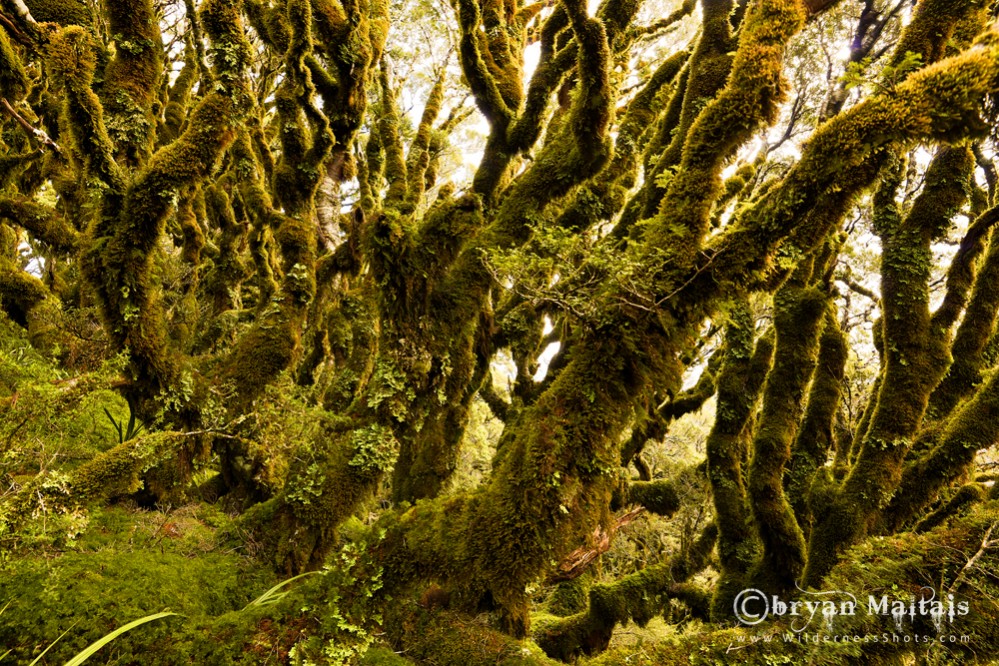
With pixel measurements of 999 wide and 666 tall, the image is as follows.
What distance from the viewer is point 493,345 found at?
22.3ft

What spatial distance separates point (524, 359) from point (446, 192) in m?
3.43

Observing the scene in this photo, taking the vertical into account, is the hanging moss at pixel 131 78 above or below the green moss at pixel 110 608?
above

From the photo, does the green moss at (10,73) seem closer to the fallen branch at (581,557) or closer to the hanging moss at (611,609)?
the fallen branch at (581,557)

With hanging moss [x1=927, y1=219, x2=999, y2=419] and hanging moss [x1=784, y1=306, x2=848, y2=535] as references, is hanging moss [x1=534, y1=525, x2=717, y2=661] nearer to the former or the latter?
hanging moss [x1=784, y1=306, x2=848, y2=535]

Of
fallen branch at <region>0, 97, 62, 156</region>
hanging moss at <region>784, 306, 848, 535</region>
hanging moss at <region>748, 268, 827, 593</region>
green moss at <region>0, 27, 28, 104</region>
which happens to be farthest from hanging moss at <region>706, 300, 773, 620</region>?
green moss at <region>0, 27, 28, 104</region>

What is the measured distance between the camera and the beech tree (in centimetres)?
329

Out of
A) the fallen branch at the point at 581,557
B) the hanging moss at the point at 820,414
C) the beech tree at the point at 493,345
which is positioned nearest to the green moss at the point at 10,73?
the beech tree at the point at 493,345

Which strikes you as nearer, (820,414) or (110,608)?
(110,608)

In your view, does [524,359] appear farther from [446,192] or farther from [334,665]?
[334,665]

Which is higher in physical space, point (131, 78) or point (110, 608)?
point (131, 78)

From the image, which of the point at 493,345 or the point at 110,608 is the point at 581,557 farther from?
the point at 110,608

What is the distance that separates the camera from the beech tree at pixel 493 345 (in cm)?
329

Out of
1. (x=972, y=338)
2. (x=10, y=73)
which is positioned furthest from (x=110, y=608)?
(x=972, y=338)

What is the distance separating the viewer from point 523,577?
3.33 meters
